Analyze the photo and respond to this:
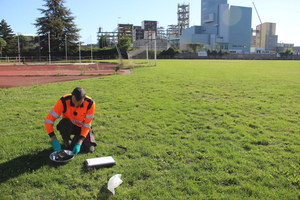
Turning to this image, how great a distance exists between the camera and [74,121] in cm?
445

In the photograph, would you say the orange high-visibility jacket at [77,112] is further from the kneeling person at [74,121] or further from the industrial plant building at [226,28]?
the industrial plant building at [226,28]

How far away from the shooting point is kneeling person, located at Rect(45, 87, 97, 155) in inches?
158

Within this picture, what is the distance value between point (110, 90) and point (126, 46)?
5789 centimetres

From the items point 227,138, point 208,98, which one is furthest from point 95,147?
point 208,98

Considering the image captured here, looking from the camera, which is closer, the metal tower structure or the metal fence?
the metal fence

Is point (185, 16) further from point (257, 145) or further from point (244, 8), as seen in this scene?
point (257, 145)

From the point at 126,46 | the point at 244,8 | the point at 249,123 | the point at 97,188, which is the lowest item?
the point at 97,188

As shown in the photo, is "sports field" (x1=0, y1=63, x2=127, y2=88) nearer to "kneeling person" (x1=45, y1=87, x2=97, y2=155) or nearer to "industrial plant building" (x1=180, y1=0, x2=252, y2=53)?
"kneeling person" (x1=45, y1=87, x2=97, y2=155)

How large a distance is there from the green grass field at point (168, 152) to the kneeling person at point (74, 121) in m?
0.31

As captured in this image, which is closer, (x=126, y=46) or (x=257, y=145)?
(x=257, y=145)

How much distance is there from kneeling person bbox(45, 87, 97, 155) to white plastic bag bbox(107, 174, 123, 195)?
1.01 meters

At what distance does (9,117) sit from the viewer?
6.69 m

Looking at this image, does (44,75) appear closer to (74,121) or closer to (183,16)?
(74,121)

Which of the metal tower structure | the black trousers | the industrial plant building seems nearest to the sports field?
the black trousers
